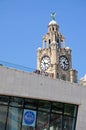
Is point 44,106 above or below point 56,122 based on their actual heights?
above

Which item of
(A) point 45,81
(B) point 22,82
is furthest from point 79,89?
(B) point 22,82

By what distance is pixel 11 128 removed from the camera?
23.6 meters

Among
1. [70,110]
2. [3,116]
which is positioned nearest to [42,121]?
[70,110]

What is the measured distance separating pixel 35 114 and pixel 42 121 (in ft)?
2.45

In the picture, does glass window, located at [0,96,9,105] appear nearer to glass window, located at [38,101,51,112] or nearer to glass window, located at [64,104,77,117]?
glass window, located at [38,101,51,112]

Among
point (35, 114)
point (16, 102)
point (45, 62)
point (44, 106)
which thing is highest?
point (45, 62)

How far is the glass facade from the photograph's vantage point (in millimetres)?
23359

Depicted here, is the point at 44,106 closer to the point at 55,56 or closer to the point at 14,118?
the point at 14,118

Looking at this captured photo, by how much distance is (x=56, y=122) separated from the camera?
25.5m

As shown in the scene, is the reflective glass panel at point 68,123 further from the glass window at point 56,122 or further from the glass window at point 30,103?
the glass window at point 30,103

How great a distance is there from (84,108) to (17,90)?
19.5ft

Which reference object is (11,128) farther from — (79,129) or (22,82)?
(79,129)

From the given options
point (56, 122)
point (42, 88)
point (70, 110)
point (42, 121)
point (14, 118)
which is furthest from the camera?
point (70, 110)

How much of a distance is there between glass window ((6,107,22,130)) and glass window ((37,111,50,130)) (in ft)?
4.55
